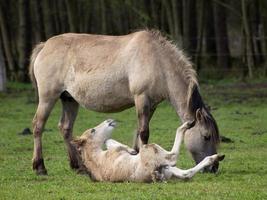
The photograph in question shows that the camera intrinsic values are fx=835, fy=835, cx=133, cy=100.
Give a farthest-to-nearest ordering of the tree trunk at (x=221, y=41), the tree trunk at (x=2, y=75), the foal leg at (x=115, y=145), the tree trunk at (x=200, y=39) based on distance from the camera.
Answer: the tree trunk at (x=221, y=41) → the tree trunk at (x=200, y=39) → the tree trunk at (x=2, y=75) → the foal leg at (x=115, y=145)

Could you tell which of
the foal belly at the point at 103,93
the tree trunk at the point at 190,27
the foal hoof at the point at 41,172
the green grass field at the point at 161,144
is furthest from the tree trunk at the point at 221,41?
the foal hoof at the point at 41,172

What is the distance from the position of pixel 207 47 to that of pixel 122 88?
96.0ft

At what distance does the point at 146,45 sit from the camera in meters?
12.4

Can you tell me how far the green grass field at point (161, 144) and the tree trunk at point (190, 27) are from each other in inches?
301

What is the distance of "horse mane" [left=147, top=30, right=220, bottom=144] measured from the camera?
11.8 m

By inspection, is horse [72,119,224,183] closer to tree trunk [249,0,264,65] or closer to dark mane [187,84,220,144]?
dark mane [187,84,220,144]

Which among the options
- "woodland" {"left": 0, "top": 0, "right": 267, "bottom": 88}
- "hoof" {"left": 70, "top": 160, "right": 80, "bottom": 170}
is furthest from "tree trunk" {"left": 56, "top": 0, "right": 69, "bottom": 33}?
"hoof" {"left": 70, "top": 160, "right": 80, "bottom": 170}

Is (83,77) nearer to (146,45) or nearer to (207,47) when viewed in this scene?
(146,45)

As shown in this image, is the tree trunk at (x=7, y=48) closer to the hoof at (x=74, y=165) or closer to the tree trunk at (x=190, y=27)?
the tree trunk at (x=190, y=27)

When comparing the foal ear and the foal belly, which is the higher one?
the foal belly

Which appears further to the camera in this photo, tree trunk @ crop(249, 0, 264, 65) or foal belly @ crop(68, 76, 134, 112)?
tree trunk @ crop(249, 0, 264, 65)

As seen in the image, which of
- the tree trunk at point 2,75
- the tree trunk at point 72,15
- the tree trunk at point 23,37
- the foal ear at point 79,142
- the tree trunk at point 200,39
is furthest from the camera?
the tree trunk at point 200,39

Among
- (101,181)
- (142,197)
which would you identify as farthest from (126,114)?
(142,197)

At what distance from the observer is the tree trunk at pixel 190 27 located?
36.3m
